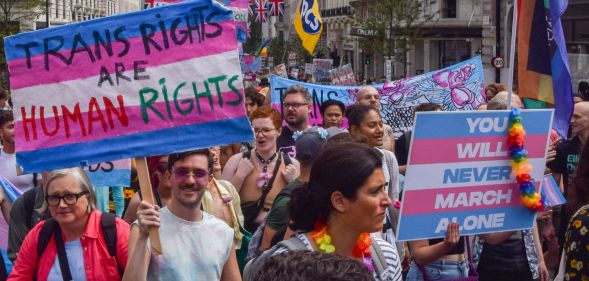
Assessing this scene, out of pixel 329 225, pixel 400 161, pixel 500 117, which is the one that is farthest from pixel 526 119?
pixel 400 161

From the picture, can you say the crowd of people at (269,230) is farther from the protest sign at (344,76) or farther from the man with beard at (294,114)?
the protest sign at (344,76)

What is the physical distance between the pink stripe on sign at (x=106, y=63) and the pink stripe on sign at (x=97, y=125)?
0.49 feet

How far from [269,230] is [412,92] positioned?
23.3ft

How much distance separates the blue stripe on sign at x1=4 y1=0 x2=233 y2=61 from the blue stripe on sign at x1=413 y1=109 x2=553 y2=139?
1077mm

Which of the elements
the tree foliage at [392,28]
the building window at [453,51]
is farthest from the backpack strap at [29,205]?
the building window at [453,51]

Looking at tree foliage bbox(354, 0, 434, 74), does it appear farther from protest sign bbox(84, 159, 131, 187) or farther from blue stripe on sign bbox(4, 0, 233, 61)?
blue stripe on sign bbox(4, 0, 233, 61)

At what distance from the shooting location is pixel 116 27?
15.6 feet

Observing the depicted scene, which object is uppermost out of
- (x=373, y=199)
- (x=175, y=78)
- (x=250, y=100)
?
(x=175, y=78)

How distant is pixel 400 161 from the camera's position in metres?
7.90

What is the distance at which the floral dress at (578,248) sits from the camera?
400cm

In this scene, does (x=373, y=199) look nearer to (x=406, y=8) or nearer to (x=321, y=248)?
(x=321, y=248)

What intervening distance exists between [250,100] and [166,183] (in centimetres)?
555

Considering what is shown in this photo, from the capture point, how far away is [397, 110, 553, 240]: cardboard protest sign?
15.0 ft

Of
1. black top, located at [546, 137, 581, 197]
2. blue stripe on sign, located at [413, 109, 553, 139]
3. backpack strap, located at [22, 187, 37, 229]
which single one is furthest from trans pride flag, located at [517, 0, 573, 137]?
backpack strap, located at [22, 187, 37, 229]
